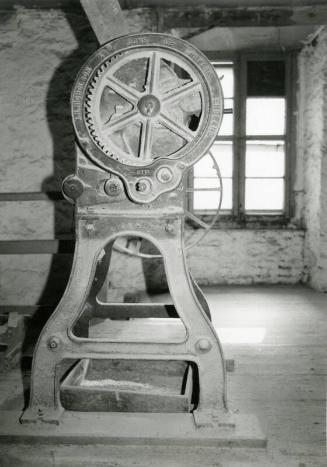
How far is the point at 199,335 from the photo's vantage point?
5.98 ft

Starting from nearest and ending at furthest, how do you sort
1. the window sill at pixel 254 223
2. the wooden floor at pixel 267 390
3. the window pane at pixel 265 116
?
the wooden floor at pixel 267 390
the window sill at pixel 254 223
the window pane at pixel 265 116

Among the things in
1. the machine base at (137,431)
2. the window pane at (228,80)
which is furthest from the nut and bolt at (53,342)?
the window pane at (228,80)

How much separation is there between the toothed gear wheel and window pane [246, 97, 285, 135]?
3.56m

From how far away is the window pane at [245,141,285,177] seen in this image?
5.20 meters

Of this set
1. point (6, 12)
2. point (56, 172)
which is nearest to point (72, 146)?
point (56, 172)

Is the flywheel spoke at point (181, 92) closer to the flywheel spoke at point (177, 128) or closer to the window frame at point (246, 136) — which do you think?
the flywheel spoke at point (177, 128)

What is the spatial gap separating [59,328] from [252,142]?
3985 millimetres

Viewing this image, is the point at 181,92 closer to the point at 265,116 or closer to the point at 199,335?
the point at 199,335

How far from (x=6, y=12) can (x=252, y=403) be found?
4098 millimetres

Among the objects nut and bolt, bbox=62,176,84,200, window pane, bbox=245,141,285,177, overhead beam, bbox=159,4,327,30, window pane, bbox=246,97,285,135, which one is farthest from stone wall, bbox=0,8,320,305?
nut and bolt, bbox=62,176,84,200

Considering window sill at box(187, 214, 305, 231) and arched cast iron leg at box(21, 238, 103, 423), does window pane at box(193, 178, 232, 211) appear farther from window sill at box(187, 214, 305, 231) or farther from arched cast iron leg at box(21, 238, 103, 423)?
arched cast iron leg at box(21, 238, 103, 423)

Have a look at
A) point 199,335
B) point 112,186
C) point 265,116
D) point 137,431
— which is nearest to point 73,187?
→ point 112,186

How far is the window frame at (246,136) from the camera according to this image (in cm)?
511

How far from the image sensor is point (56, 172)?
4.14 m
